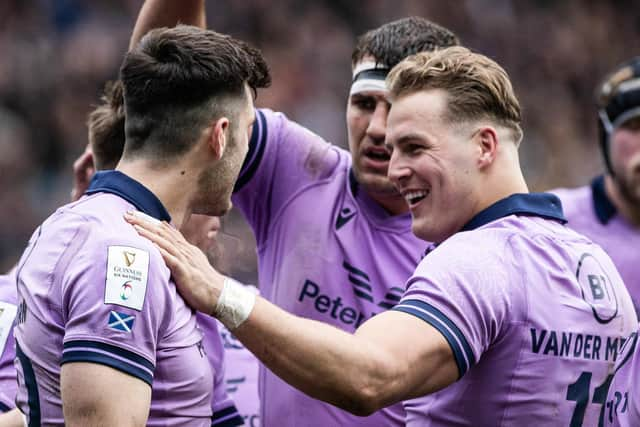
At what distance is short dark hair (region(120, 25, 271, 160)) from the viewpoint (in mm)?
3508

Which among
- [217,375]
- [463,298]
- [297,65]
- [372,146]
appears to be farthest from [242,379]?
[297,65]

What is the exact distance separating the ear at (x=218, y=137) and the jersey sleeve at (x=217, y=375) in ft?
2.20

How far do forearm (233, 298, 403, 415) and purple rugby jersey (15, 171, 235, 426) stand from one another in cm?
24

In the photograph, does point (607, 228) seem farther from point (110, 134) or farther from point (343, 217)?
point (110, 134)

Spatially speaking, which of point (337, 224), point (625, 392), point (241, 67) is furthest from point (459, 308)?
point (337, 224)

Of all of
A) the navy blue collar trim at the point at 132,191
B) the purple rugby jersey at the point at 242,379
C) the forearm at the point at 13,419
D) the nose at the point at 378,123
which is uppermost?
the nose at the point at 378,123

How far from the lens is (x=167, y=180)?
11.6 feet

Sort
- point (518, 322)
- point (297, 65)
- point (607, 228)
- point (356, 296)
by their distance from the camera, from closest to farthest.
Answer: point (518, 322) < point (356, 296) < point (607, 228) < point (297, 65)

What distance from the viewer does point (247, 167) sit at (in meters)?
4.60

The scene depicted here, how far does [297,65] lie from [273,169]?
7.69 metres

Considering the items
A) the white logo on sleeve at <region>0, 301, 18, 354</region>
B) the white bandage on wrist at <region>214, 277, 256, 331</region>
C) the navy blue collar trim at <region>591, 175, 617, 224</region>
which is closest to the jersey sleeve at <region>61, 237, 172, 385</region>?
the white bandage on wrist at <region>214, 277, 256, 331</region>

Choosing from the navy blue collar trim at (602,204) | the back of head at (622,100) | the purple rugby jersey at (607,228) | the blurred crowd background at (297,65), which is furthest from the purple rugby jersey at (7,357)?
the blurred crowd background at (297,65)

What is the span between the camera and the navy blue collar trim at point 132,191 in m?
3.43

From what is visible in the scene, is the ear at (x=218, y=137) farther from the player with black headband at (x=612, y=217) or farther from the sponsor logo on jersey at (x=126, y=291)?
the player with black headband at (x=612, y=217)
